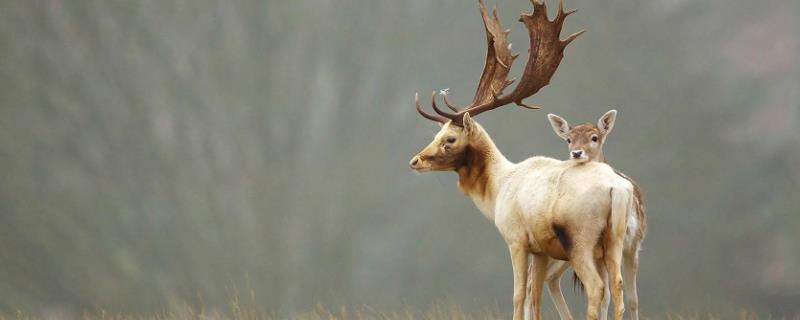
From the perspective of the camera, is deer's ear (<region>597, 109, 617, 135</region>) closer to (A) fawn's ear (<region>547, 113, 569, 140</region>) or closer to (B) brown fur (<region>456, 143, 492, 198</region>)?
(A) fawn's ear (<region>547, 113, 569, 140</region>)

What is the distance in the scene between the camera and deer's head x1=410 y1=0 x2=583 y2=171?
6840mm

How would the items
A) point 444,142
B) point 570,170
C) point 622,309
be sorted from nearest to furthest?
point 622,309, point 570,170, point 444,142

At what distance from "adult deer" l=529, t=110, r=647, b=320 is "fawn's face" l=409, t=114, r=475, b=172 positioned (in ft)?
2.00

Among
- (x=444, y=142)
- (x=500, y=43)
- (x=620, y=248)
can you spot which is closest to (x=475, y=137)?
(x=444, y=142)

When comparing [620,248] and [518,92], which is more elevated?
[518,92]

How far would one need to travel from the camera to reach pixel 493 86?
23.7ft

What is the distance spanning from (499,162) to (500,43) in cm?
99

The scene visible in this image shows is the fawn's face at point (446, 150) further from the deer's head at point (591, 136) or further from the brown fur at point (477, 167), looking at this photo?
the deer's head at point (591, 136)

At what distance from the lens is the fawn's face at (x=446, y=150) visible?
6824 millimetres

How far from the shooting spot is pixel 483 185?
689 centimetres

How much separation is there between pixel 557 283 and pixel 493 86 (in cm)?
146

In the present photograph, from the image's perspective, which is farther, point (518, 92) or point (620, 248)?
point (518, 92)

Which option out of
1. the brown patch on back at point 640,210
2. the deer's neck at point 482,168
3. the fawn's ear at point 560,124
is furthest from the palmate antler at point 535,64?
the brown patch on back at point 640,210

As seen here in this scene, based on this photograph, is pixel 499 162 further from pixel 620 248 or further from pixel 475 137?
pixel 620 248
